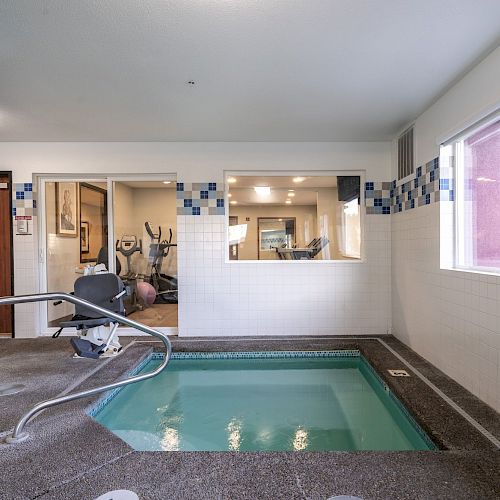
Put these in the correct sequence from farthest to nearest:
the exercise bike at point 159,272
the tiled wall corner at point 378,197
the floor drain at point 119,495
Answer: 1. the exercise bike at point 159,272
2. the tiled wall corner at point 378,197
3. the floor drain at point 119,495

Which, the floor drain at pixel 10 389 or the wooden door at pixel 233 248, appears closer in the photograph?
the floor drain at pixel 10 389

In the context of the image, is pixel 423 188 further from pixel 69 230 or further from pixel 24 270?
pixel 24 270

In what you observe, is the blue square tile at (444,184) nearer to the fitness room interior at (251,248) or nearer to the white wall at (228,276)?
the fitness room interior at (251,248)

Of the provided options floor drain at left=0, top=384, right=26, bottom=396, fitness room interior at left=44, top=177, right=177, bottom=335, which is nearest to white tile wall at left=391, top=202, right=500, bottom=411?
fitness room interior at left=44, top=177, right=177, bottom=335

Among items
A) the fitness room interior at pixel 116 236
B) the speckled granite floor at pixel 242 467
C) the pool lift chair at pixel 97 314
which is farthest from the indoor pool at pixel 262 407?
the fitness room interior at pixel 116 236

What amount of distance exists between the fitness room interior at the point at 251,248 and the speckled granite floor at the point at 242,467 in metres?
0.01

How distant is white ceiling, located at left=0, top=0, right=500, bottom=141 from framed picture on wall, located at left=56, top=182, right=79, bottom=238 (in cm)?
96

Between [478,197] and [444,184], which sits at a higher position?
[444,184]

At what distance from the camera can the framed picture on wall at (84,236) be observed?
4.78 m

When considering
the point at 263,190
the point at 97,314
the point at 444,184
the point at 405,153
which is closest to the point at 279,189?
the point at 263,190

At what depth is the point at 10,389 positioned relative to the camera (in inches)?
109

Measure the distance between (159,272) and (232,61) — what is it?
316cm

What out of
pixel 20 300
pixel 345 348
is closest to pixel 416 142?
pixel 345 348

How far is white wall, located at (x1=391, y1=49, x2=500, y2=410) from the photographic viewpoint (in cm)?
246
